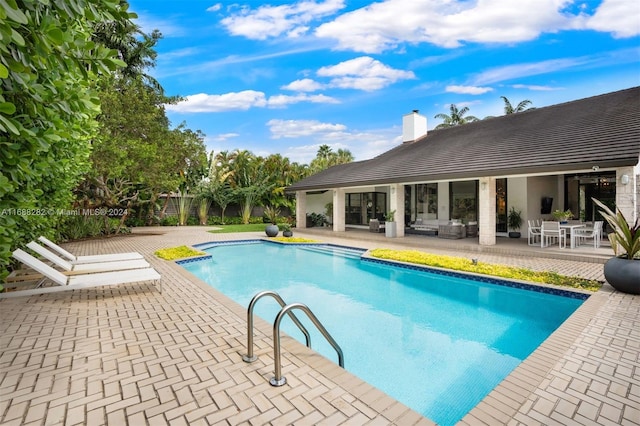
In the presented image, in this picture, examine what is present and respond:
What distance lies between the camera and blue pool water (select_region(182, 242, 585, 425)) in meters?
4.97

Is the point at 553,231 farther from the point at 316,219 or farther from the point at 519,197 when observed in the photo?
the point at 316,219

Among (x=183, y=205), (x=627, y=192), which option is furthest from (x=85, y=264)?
(x=183, y=205)

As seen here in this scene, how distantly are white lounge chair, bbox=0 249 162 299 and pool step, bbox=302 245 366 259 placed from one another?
344 inches

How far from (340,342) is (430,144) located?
16885mm

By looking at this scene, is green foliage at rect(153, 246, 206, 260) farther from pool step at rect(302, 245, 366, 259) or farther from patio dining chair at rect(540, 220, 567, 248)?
patio dining chair at rect(540, 220, 567, 248)

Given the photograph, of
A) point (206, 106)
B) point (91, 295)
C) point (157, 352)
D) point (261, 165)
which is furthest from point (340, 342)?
point (206, 106)

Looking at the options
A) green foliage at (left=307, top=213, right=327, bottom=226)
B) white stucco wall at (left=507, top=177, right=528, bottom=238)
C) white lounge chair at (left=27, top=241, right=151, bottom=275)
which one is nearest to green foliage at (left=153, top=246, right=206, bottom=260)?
white lounge chair at (left=27, top=241, right=151, bottom=275)

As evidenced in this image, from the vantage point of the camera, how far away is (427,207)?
21203 millimetres

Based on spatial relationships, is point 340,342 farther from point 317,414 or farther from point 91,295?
point 91,295

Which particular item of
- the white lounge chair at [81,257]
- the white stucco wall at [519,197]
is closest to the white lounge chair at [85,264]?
the white lounge chair at [81,257]

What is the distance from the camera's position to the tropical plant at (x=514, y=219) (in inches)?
654

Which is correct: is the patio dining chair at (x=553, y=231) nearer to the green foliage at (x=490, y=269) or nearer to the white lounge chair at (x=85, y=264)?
the green foliage at (x=490, y=269)

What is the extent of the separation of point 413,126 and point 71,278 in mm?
21394

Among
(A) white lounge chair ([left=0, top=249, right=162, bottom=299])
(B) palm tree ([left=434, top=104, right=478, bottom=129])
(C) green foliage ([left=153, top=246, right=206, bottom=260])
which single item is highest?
(B) palm tree ([left=434, top=104, right=478, bottom=129])
